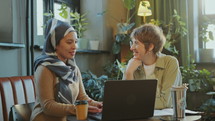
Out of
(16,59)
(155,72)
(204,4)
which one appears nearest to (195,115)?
(155,72)

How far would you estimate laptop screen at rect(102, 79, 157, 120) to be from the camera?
1265mm

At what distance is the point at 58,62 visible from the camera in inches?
66.0

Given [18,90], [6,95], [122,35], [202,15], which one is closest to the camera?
[6,95]

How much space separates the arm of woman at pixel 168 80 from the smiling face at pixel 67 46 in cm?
62

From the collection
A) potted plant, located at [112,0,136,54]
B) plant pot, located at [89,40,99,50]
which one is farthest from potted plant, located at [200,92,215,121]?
plant pot, located at [89,40,99,50]

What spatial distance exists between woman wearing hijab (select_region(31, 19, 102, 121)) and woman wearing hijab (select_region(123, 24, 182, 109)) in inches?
18.1

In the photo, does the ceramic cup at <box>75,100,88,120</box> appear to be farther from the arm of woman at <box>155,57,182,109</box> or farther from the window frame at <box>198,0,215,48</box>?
the window frame at <box>198,0,215,48</box>

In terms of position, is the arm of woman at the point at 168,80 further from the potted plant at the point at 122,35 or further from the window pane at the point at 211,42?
the window pane at the point at 211,42

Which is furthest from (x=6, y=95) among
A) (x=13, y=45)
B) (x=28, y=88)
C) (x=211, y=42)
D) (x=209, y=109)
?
(x=211, y=42)

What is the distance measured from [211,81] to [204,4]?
114cm

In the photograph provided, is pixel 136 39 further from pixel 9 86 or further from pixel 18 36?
pixel 18 36

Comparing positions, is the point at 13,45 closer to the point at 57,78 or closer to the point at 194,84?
the point at 57,78

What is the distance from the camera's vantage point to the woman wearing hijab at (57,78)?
1.52m

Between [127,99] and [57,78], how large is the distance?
1.63 ft
